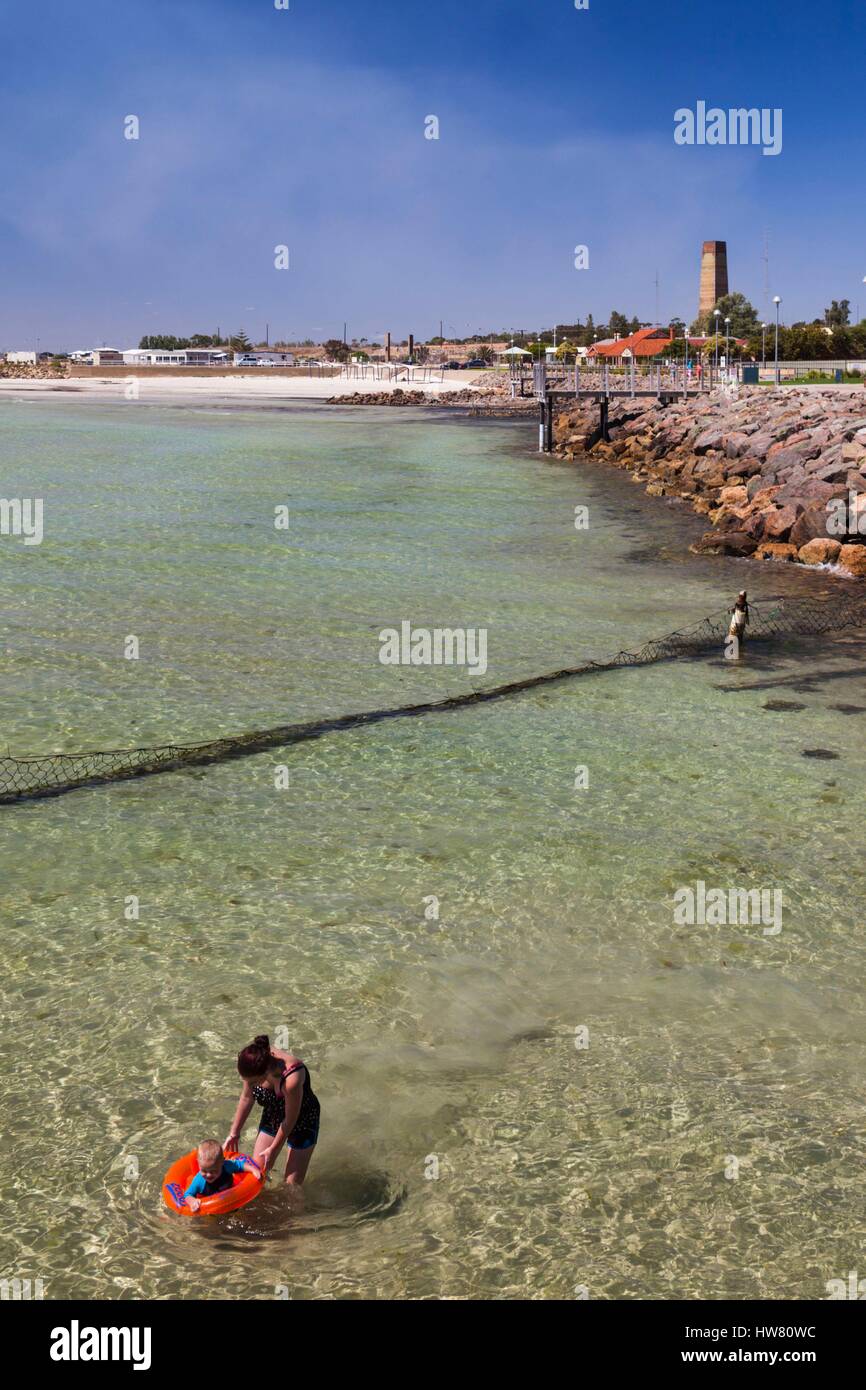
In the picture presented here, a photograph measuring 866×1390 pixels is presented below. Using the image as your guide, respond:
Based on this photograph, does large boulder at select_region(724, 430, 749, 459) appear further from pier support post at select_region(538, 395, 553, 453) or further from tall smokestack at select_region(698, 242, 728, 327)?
tall smokestack at select_region(698, 242, 728, 327)

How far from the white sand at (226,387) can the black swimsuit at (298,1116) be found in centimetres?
12391

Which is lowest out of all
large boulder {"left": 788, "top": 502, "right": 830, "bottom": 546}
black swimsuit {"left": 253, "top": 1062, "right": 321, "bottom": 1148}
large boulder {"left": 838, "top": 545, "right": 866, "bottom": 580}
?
black swimsuit {"left": 253, "top": 1062, "right": 321, "bottom": 1148}

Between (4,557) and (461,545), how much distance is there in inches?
427

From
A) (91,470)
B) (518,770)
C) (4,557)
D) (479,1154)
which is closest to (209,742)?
(518,770)

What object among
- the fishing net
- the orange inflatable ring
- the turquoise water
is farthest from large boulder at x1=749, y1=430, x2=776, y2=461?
the orange inflatable ring

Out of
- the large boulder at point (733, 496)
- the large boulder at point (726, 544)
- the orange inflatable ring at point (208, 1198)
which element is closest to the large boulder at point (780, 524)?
the large boulder at point (726, 544)

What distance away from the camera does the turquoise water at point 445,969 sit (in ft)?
21.3

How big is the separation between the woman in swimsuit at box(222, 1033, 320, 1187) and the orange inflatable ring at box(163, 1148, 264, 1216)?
12cm

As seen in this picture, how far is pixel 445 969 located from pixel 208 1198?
3.20m

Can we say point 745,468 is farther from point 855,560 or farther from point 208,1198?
point 208,1198

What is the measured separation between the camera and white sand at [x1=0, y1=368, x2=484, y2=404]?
136 meters

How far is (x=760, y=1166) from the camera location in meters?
7.05

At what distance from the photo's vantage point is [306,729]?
1494 cm
